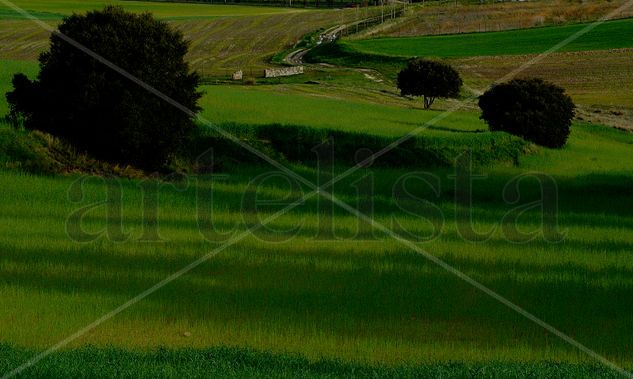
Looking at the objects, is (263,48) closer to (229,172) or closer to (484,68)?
(484,68)

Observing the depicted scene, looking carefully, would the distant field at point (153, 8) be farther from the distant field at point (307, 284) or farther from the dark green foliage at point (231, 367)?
the dark green foliage at point (231, 367)

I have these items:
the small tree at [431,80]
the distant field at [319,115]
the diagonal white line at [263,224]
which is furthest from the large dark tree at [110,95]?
the small tree at [431,80]

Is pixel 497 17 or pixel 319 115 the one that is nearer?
pixel 319 115

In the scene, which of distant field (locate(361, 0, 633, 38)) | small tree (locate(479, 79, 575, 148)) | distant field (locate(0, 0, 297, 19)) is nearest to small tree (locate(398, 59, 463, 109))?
small tree (locate(479, 79, 575, 148))

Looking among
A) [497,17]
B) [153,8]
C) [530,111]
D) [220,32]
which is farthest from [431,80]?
[153,8]
